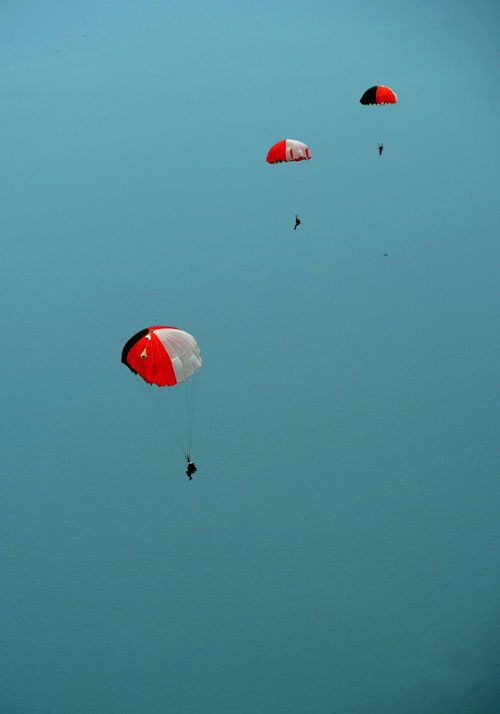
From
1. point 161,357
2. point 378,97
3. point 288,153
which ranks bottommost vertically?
point 161,357

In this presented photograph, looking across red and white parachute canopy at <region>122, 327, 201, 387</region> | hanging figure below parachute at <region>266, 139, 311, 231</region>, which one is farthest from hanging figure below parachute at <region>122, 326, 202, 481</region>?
hanging figure below parachute at <region>266, 139, 311, 231</region>

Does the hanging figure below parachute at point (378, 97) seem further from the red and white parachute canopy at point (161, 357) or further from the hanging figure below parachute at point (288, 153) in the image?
the red and white parachute canopy at point (161, 357)

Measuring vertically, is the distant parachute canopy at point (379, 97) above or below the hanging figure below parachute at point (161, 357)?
above

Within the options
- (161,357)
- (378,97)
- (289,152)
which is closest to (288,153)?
(289,152)

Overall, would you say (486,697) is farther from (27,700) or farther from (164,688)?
(27,700)

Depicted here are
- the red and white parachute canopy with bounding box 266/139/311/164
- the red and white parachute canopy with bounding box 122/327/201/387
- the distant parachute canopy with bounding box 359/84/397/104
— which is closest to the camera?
the red and white parachute canopy with bounding box 122/327/201/387

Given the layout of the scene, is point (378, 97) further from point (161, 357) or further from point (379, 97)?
point (161, 357)

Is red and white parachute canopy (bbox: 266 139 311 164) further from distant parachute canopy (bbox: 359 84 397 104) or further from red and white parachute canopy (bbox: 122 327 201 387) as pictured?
red and white parachute canopy (bbox: 122 327 201 387)

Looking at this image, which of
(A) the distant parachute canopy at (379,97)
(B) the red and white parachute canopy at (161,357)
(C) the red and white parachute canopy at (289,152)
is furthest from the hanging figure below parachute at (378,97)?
(B) the red and white parachute canopy at (161,357)
